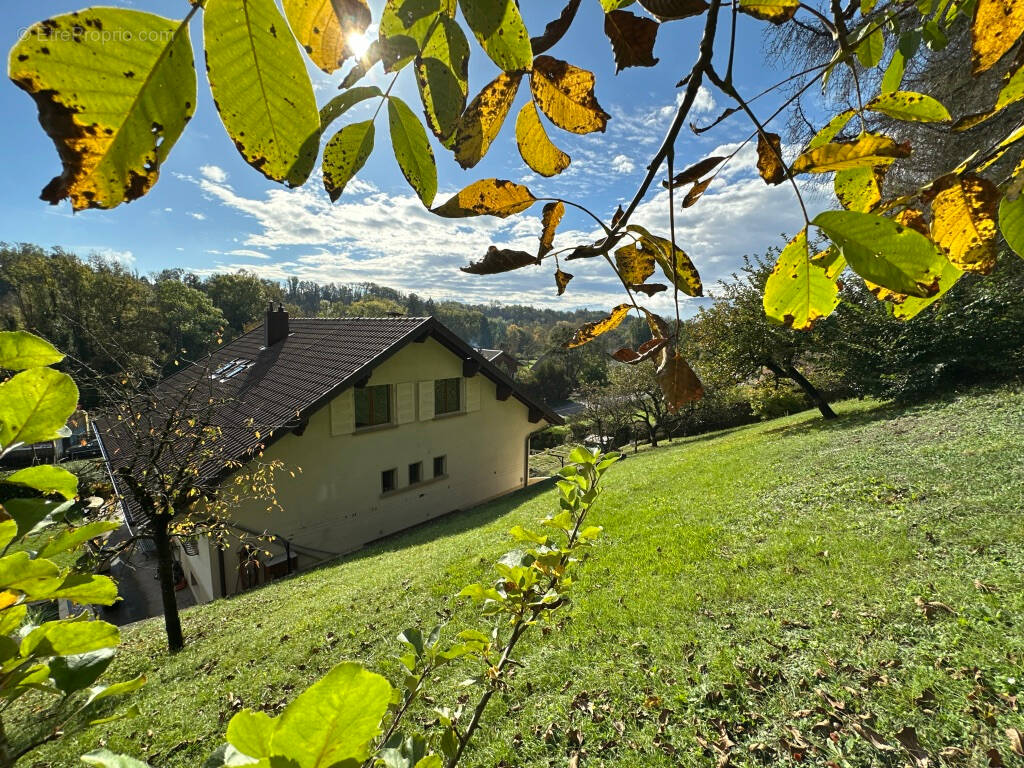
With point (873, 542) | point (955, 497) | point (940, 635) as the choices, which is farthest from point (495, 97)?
point (955, 497)

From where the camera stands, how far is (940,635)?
123 inches

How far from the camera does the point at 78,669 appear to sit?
0.55 m

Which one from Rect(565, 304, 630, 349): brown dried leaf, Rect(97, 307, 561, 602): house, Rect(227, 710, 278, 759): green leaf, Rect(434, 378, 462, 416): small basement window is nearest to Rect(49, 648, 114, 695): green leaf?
Rect(227, 710, 278, 759): green leaf

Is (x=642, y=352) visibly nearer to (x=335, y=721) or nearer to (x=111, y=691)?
(x=335, y=721)

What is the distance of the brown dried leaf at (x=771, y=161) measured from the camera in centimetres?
61

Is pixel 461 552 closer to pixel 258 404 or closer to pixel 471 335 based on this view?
pixel 258 404

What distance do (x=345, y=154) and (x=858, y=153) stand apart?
20.8 inches

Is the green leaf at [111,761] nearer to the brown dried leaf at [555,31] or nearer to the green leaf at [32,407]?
the green leaf at [32,407]

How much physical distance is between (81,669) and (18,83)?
63 cm

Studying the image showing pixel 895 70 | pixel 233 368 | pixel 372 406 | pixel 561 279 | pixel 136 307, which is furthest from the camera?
pixel 136 307

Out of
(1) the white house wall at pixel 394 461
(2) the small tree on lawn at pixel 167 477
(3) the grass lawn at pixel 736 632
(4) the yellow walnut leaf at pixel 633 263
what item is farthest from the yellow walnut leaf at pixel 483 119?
(1) the white house wall at pixel 394 461

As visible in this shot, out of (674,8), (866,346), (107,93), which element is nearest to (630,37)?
(674,8)

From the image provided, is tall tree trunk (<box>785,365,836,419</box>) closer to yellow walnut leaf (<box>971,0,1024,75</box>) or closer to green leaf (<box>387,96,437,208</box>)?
→ yellow walnut leaf (<box>971,0,1024,75</box>)

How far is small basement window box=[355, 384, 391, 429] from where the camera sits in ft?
34.7
